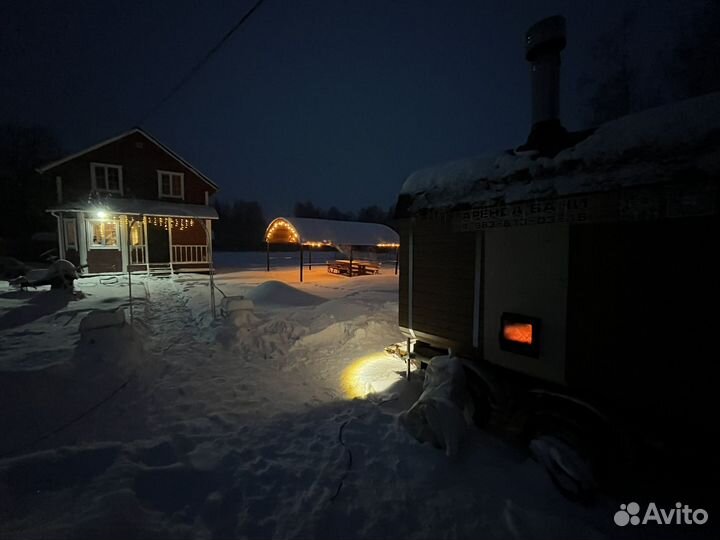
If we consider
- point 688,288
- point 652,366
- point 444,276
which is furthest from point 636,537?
point 444,276

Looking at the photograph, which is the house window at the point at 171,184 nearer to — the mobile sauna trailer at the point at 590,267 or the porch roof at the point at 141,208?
the porch roof at the point at 141,208

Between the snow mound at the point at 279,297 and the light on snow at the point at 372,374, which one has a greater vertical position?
the snow mound at the point at 279,297

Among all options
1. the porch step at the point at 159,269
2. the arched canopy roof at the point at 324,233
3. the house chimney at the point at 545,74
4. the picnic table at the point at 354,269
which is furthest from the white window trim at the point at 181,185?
the house chimney at the point at 545,74

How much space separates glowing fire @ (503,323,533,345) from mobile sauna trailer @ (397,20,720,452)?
0.02m

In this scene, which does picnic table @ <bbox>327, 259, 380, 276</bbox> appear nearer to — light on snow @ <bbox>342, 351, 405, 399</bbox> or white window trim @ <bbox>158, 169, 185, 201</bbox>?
white window trim @ <bbox>158, 169, 185, 201</bbox>

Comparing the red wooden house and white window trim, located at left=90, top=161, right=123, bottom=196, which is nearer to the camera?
the red wooden house

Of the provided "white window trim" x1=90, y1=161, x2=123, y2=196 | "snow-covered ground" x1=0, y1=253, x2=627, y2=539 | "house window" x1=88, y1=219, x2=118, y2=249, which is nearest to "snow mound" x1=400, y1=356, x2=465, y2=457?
"snow-covered ground" x1=0, y1=253, x2=627, y2=539

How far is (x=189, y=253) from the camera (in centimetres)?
2056

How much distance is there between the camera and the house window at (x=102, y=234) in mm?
17406

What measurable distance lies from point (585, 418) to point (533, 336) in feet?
3.05

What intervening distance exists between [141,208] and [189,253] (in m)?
3.91

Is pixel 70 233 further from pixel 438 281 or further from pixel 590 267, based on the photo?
pixel 590 267

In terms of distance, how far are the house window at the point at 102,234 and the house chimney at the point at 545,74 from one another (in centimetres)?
2035

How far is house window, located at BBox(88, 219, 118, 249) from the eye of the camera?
17.4 m
